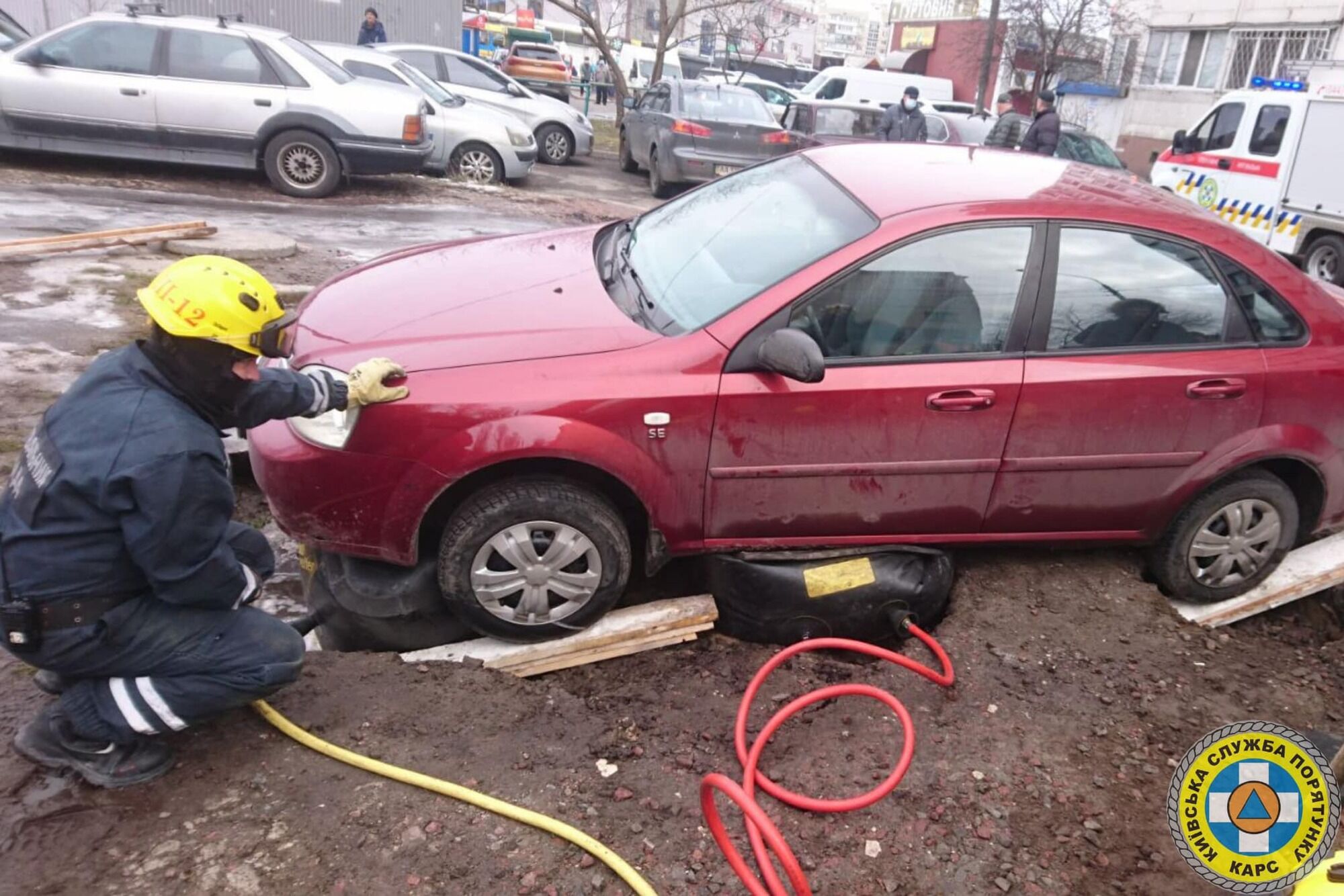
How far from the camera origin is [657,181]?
41.5 feet

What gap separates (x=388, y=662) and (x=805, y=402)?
164 cm

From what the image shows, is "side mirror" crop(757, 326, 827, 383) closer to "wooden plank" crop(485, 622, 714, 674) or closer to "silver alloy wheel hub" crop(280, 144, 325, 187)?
"wooden plank" crop(485, 622, 714, 674)

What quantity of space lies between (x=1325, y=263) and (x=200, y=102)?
40.6 feet

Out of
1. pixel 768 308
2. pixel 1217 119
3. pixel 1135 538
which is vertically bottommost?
pixel 1135 538

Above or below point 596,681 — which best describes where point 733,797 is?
above

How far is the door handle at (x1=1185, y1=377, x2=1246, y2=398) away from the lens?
3.40 metres

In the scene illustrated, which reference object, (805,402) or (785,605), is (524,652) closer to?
(785,605)

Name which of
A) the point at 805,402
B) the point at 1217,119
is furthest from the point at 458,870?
the point at 1217,119

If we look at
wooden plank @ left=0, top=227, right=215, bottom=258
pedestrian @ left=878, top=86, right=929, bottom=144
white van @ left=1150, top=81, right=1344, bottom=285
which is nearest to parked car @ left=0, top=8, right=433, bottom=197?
wooden plank @ left=0, top=227, right=215, bottom=258

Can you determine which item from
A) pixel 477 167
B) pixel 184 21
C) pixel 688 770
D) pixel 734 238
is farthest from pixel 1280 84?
pixel 688 770

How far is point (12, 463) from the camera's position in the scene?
3.93 m

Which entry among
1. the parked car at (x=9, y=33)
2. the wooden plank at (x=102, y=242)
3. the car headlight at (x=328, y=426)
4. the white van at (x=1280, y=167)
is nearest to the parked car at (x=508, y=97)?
the parked car at (x=9, y=33)

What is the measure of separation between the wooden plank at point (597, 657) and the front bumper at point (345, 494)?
56 centimetres

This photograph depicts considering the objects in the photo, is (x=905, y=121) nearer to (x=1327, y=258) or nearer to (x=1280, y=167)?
(x=1280, y=167)
